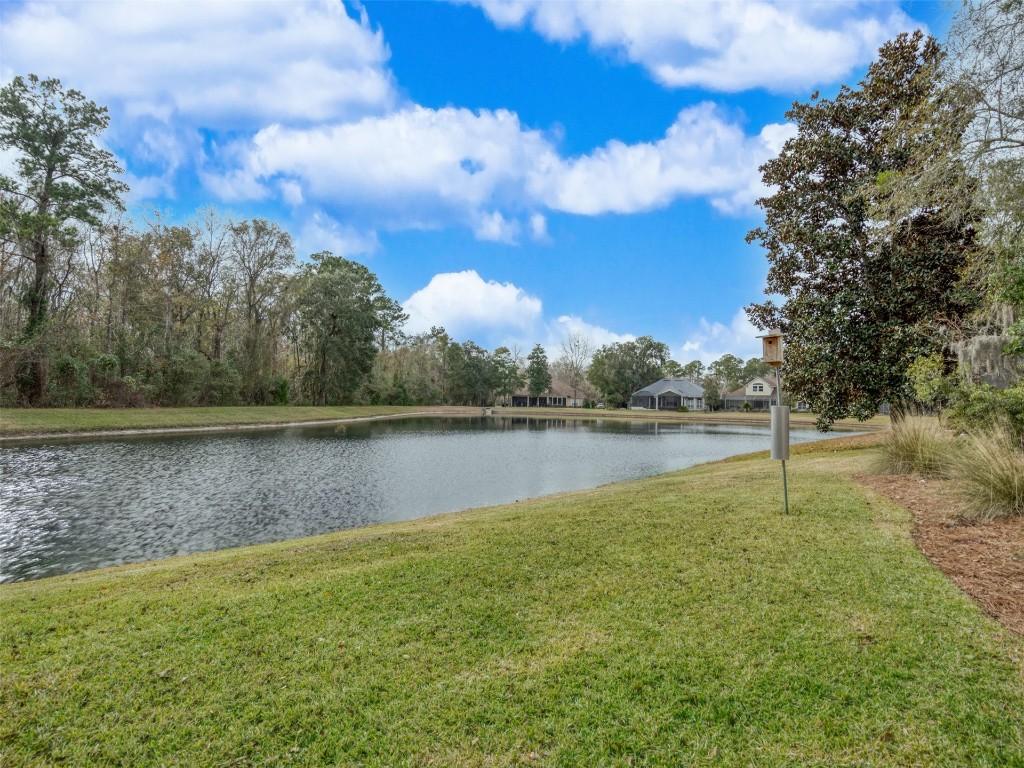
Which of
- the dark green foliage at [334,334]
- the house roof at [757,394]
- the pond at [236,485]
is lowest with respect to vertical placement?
the pond at [236,485]

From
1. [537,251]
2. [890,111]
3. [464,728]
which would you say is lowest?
[464,728]

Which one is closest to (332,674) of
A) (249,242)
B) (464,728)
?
(464,728)

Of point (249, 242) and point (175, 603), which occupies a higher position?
point (249, 242)

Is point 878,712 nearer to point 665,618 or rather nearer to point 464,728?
point 665,618

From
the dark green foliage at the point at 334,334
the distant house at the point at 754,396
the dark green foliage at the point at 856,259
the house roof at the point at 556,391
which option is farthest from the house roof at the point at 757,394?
the dark green foliage at the point at 856,259

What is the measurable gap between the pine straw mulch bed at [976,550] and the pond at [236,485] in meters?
7.53

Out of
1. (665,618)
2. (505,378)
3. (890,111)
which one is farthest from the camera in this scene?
(505,378)

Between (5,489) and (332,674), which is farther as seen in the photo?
(5,489)

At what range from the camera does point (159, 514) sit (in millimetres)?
9648

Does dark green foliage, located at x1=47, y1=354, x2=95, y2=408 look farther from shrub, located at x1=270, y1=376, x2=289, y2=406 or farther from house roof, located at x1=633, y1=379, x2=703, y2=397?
house roof, located at x1=633, y1=379, x2=703, y2=397

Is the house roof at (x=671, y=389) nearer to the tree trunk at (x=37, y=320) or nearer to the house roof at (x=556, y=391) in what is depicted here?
the house roof at (x=556, y=391)

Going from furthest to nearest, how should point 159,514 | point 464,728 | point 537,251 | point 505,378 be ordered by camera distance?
point 505,378 < point 537,251 < point 159,514 < point 464,728

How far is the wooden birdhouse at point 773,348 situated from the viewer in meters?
6.77

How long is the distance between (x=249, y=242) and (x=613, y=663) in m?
43.6
